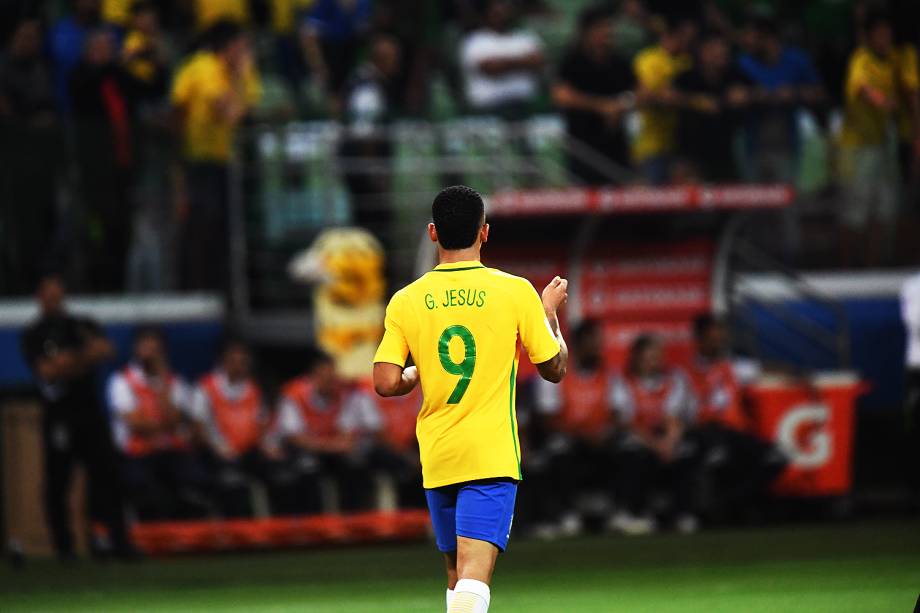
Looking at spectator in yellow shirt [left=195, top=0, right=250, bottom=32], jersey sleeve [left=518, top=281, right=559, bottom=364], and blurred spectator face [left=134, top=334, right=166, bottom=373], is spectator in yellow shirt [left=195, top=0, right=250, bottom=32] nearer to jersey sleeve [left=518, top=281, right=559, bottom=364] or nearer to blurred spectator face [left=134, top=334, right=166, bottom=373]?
blurred spectator face [left=134, top=334, right=166, bottom=373]

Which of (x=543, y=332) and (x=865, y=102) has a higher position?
(x=865, y=102)

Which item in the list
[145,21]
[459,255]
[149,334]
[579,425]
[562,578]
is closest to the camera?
[459,255]

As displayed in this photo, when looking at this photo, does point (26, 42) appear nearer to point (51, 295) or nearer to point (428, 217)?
point (51, 295)

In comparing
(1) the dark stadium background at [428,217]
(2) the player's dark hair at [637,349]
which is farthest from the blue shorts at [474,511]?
(2) the player's dark hair at [637,349]

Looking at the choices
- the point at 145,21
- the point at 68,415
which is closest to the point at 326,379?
the point at 68,415

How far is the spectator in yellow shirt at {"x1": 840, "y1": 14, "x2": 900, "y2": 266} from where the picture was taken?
52.1 ft

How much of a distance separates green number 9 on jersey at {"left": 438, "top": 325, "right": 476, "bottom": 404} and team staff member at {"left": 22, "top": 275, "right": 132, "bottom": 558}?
296 inches

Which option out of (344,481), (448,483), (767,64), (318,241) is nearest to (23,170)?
(318,241)

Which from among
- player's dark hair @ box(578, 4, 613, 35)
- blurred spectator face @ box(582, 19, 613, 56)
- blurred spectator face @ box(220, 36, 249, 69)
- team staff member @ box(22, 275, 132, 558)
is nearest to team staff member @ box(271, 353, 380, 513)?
team staff member @ box(22, 275, 132, 558)

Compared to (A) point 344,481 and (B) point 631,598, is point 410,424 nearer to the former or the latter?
(A) point 344,481

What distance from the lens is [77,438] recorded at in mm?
13273

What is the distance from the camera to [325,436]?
14.3 meters

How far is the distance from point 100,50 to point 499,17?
3.67 metres

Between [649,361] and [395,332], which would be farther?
[649,361]
